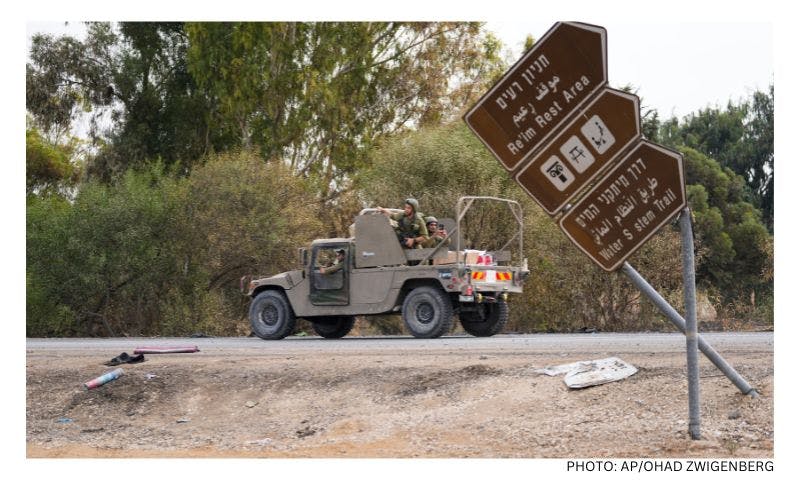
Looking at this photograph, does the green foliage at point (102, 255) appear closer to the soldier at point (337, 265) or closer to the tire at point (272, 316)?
the tire at point (272, 316)

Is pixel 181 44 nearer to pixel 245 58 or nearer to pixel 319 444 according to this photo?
pixel 245 58

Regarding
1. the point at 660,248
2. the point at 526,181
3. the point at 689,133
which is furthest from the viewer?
the point at 689,133

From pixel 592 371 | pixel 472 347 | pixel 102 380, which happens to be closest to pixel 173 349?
pixel 102 380

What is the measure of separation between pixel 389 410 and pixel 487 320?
8.45 meters

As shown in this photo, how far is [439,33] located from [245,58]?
5864 mm

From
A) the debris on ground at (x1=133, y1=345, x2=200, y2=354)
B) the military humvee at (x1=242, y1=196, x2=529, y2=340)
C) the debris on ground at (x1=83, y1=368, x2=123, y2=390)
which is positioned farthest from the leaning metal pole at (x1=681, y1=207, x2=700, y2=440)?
the military humvee at (x1=242, y1=196, x2=529, y2=340)

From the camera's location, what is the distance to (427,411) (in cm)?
1195

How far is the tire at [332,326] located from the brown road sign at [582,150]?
12.8 m

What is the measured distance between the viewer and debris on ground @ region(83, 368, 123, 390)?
14109 millimetres

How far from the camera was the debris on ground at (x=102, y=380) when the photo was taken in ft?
46.3

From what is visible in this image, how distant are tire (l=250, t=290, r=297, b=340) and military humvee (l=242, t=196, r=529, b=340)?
0.02 metres

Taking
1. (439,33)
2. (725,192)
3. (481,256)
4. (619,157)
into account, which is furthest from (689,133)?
(619,157)

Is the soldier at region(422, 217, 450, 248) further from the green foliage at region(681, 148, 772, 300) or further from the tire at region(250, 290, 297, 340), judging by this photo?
the green foliage at region(681, 148, 772, 300)

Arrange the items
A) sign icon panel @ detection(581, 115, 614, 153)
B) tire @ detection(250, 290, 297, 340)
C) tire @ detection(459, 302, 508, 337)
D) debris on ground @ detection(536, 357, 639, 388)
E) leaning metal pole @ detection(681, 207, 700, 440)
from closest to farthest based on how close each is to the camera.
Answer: sign icon panel @ detection(581, 115, 614, 153)
leaning metal pole @ detection(681, 207, 700, 440)
debris on ground @ detection(536, 357, 639, 388)
tire @ detection(459, 302, 508, 337)
tire @ detection(250, 290, 297, 340)
